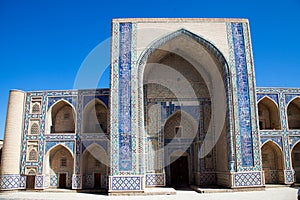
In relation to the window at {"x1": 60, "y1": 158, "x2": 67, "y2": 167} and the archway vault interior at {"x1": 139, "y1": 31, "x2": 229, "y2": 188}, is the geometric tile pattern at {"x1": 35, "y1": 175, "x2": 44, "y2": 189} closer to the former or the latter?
the window at {"x1": 60, "y1": 158, "x2": 67, "y2": 167}

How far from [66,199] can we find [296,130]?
1098 cm

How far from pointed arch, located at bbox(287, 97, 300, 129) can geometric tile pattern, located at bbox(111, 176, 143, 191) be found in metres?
8.70

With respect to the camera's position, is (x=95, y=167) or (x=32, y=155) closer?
(x=32, y=155)

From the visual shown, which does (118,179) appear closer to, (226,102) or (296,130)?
(226,102)

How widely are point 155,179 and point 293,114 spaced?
7972mm

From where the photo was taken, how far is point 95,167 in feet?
45.8

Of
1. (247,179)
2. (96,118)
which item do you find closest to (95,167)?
(96,118)

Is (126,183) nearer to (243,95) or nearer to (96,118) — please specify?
(96,118)

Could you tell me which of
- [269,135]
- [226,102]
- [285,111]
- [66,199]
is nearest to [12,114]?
[66,199]

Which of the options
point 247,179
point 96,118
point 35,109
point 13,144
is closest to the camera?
point 247,179

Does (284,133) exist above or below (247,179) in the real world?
above

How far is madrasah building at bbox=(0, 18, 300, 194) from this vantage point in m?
11.6

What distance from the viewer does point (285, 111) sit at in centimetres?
1412

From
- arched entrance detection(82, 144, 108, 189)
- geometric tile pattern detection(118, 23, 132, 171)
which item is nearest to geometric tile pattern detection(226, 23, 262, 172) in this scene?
geometric tile pattern detection(118, 23, 132, 171)
